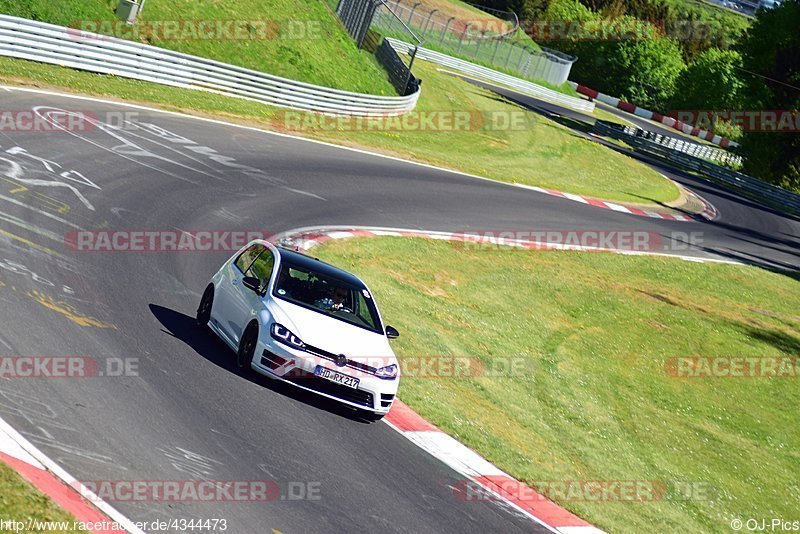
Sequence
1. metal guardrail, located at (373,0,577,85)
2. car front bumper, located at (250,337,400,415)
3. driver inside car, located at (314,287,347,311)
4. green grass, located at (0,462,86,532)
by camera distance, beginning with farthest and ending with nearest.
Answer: metal guardrail, located at (373,0,577,85), driver inside car, located at (314,287,347,311), car front bumper, located at (250,337,400,415), green grass, located at (0,462,86,532)

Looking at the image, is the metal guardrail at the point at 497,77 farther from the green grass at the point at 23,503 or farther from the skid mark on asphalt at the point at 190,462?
the green grass at the point at 23,503

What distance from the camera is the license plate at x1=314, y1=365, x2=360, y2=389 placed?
1171 centimetres

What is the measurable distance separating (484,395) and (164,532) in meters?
8.42

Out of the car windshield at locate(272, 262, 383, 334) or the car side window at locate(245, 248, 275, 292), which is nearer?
the car windshield at locate(272, 262, 383, 334)

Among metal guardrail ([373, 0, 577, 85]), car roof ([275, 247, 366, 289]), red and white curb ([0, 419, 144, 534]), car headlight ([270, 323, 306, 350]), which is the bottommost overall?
red and white curb ([0, 419, 144, 534])

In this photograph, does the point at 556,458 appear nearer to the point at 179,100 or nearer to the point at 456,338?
the point at 456,338

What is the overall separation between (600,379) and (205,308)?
29.0 ft

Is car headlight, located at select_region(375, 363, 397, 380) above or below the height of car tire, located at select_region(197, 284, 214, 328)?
above

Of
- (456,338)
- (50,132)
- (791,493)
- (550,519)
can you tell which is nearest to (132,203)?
(50,132)

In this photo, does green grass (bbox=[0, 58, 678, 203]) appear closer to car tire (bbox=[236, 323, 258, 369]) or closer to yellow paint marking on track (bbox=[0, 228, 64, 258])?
yellow paint marking on track (bbox=[0, 228, 64, 258])

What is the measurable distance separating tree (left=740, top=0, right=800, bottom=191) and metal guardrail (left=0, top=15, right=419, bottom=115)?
32.8 metres

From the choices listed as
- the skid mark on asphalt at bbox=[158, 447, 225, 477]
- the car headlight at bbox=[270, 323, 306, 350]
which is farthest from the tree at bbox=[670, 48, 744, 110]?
the skid mark on asphalt at bbox=[158, 447, 225, 477]

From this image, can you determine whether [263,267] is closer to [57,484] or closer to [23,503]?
[57,484]

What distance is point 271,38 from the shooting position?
3828cm
